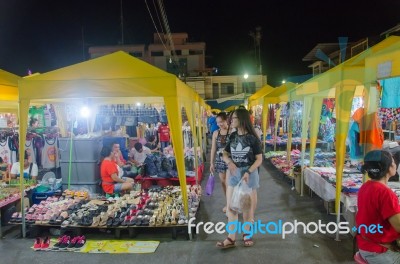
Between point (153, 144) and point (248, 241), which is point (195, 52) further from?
point (248, 241)

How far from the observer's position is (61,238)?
4641 millimetres

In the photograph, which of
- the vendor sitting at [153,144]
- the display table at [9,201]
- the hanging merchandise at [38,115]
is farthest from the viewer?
the vendor sitting at [153,144]

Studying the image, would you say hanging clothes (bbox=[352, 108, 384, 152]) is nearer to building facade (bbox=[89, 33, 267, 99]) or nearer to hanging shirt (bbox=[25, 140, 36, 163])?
hanging shirt (bbox=[25, 140, 36, 163])

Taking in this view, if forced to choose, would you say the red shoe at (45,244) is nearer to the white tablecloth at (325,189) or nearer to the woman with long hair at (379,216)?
the woman with long hair at (379,216)

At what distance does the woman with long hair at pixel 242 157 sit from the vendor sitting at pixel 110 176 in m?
2.67

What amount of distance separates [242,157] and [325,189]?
2.19 metres

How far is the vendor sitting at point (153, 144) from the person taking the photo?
999 cm

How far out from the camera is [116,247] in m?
4.48

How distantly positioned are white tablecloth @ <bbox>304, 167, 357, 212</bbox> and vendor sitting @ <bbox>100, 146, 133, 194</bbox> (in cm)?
367

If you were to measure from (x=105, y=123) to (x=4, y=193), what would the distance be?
13.2 feet

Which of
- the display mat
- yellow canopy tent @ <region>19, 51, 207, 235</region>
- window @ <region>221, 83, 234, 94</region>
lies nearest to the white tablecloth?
yellow canopy tent @ <region>19, 51, 207, 235</region>

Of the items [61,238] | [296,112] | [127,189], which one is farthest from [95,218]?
[296,112]

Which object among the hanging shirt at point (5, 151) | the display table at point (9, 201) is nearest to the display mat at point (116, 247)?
the display table at point (9, 201)

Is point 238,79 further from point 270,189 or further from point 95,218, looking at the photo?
point 95,218
